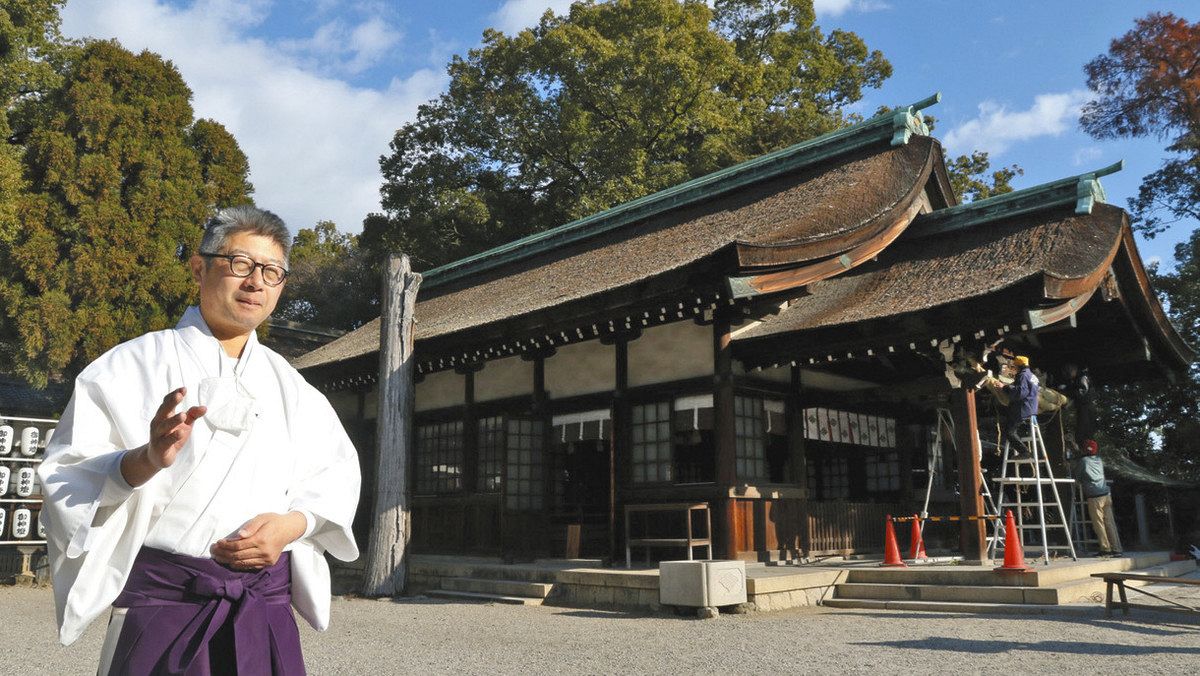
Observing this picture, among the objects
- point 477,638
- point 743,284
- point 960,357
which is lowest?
point 477,638

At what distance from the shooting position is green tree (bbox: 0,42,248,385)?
48.1 feet

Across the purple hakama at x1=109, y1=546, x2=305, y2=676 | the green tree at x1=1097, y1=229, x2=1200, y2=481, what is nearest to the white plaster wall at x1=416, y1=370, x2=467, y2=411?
the purple hakama at x1=109, y1=546, x2=305, y2=676

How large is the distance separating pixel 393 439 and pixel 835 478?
6.58 metres

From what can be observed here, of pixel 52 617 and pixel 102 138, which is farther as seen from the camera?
pixel 102 138

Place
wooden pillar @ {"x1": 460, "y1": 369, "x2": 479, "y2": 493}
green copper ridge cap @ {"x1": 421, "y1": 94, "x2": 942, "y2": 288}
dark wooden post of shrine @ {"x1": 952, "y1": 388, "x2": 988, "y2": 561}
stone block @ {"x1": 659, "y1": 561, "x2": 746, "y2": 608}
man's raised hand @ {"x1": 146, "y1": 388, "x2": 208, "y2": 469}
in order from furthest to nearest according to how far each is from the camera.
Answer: wooden pillar @ {"x1": 460, "y1": 369, "x2": 479, "y2": 493}
green copper ridge cap @ {"x1": 421, "y1": 94, "x2": 942, "y2": 288}
dark wooden post of shrine @ {"x1": 952, "y1": 388, "x2": 988, "y2": 561}
stone block @ {"x1": 659, "y1": 561, "x2": 746, "y2": 608}
man's raised hand @ {"x1": 146, "y1": 388, "x2": 208, "y2": 469}

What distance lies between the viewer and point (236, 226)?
2.13 metres

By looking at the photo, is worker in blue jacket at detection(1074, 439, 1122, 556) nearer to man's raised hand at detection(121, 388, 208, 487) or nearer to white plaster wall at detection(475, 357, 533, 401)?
white plaster wall at detection(475, 357, 533, 401)

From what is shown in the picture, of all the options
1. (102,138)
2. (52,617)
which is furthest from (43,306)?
(52,617)

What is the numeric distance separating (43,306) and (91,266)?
98 cm

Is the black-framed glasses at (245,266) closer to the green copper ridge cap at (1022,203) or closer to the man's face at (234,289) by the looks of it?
the man's face at (234,289)

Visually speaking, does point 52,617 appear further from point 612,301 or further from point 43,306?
point 43,306

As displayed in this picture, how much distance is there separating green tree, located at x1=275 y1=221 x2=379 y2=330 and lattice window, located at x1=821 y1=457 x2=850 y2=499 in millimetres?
17870

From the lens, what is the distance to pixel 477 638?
6934mm

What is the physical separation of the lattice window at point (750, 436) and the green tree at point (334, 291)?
19.0 metres
